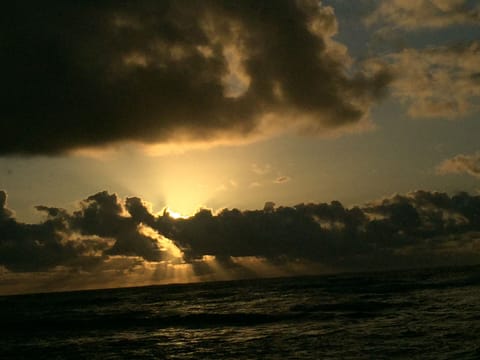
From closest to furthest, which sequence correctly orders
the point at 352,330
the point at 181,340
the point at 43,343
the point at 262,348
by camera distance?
the point at 262,348 < the point at 352,330 < the point at 181,340 < the point at 43,343

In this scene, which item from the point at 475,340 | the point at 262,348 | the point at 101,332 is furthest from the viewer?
the point at 101,332

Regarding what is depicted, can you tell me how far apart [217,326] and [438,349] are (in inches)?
1125

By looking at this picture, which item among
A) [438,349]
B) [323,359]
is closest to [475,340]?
[438,349]

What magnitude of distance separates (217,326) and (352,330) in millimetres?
17662

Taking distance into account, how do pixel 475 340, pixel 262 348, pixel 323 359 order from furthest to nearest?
pixel 262 348, pixel 475 340, pixel 323 359

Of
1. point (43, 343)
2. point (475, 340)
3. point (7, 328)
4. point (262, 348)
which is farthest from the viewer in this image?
point (7, 328)

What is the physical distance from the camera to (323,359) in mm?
28016

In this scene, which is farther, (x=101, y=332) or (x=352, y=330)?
(x=101, y=332)

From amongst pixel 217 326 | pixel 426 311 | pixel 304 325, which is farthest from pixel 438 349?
pixel 217 326

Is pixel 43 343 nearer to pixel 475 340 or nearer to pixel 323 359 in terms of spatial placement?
pixel 323 359

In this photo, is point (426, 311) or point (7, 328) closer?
point (426, 311)

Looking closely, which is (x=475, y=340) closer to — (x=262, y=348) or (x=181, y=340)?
(x=262, y=348)

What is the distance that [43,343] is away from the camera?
1831 inches

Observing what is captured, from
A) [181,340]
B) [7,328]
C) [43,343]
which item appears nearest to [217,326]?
[181,340]
